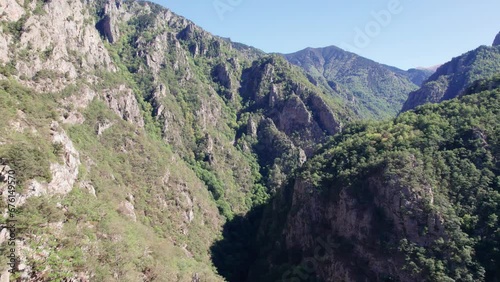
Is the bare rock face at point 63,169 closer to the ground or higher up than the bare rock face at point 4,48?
closer to the ground

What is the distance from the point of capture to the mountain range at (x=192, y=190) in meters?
51.1

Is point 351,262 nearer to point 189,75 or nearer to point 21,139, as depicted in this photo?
point 21,139

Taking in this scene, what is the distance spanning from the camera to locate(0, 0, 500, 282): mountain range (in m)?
51.1

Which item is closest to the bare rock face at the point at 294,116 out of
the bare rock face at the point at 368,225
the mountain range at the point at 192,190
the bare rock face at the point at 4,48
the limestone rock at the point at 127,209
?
the mountain range at the point at 192,190

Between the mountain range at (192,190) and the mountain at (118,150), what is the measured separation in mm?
415

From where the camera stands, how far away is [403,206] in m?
77.5

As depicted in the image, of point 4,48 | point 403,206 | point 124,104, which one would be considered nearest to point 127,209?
point 4,48

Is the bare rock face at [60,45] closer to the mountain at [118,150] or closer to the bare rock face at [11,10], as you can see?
the mountain at [118,150]

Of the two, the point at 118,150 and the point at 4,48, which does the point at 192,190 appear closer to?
the point at 118,150

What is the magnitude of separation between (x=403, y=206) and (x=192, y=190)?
73268mm

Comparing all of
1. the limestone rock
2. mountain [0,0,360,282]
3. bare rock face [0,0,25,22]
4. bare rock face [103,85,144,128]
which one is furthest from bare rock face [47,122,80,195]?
bare rock face [103,85,144,128]

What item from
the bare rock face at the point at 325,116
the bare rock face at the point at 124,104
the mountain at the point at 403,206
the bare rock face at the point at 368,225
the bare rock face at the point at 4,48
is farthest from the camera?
the bare rock face at the point at 325,116

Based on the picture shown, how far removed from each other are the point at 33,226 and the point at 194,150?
11161cm

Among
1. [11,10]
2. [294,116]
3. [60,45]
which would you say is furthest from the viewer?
[294,116]
